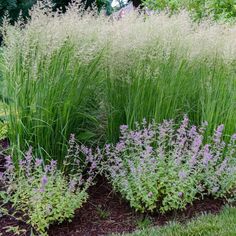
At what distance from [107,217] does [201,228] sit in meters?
0.80

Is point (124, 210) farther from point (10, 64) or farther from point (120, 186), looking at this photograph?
point (10, 64)

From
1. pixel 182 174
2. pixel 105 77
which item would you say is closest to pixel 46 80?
pixel 105 77

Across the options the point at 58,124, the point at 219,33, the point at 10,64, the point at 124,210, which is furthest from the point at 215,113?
the point at 10,64

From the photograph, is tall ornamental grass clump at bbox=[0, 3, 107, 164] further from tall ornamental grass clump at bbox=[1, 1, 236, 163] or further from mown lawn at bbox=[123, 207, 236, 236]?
mown lawn at bbox=[123, 207, 236, 236]

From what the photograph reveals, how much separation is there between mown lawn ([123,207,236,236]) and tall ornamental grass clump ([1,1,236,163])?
0.94 meters

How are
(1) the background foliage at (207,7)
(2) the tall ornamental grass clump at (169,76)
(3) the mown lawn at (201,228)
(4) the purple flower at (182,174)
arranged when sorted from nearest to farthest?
(3) the mown lawn at (201,228) → (4) the purple flower at (182,174) → (2) the tall ornamental grass clump at (169,76) → (1) the background foliage at (207,7)

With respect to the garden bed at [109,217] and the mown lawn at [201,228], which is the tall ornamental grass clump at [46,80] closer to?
the garden bed at [109,217]

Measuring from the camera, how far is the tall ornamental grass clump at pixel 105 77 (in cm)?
341

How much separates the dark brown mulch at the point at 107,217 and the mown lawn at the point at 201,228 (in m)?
0.15

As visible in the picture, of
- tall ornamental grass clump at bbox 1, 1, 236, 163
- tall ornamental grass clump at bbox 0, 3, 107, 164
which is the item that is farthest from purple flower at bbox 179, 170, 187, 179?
tall ornamental grass clump at bbox 0, 3, 107, 164

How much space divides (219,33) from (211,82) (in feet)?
2.38

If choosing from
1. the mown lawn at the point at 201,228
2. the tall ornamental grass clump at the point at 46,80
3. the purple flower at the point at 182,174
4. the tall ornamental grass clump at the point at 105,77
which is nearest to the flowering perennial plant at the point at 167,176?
the purple flower at the point at 182,174

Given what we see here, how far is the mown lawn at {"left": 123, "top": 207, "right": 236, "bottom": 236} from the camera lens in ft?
9.43

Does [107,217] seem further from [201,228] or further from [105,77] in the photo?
[105,77]
